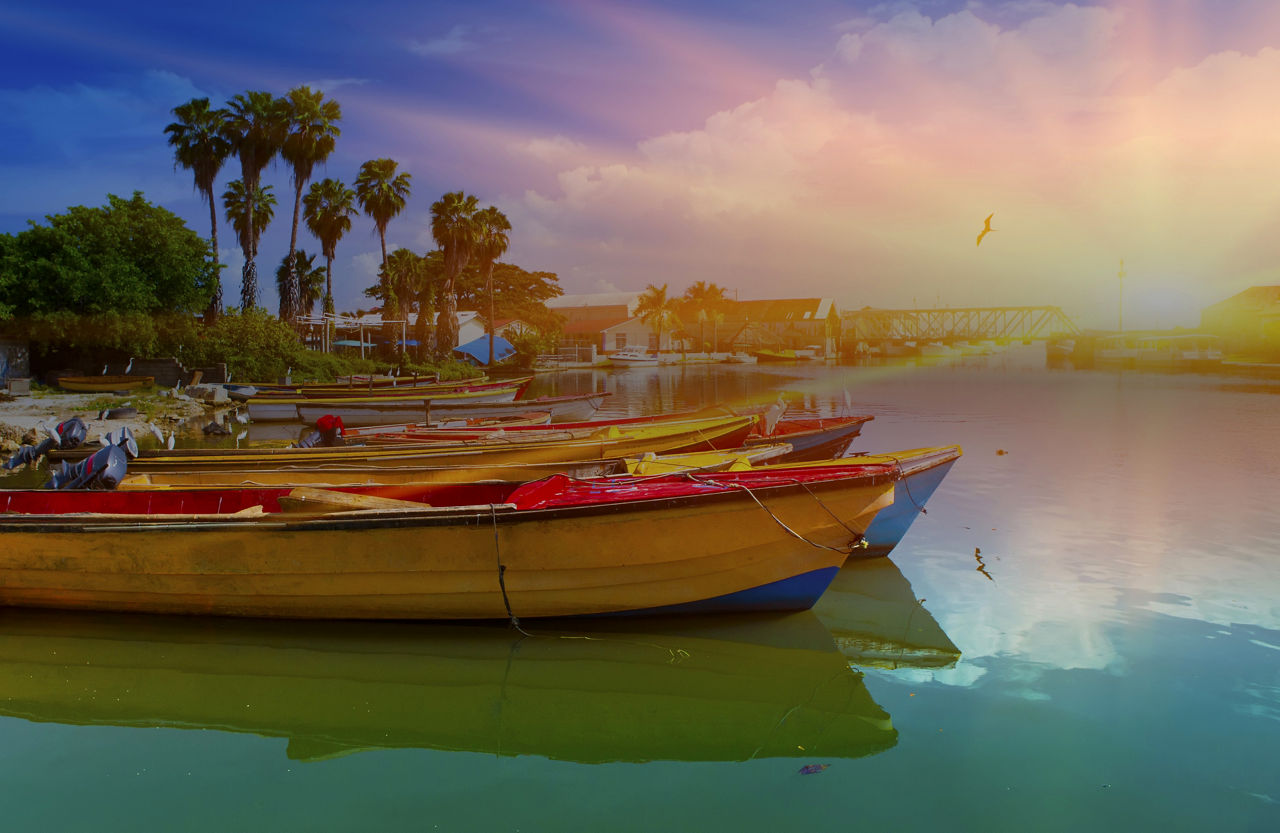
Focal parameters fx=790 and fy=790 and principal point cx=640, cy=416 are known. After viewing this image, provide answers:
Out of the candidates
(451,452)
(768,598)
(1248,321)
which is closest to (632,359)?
(1248,321)

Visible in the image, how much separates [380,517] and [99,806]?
2.47 m

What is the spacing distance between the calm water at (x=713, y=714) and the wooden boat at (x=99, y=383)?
79.3ft

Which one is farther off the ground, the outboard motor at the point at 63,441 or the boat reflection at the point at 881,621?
the outboard motor at the point at 63,441

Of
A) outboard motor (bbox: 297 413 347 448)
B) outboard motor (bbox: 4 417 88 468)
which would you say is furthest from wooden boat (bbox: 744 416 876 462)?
outboard motor (bbox: 4 417 88 468)

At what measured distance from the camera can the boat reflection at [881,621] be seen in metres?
6.52

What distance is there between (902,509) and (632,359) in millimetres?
62075

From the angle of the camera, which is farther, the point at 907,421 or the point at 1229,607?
the point at 907,421

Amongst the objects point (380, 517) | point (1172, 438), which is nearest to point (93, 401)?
point (380, 517)

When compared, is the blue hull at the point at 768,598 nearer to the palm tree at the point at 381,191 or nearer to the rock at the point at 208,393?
the rock at the point at 208,393

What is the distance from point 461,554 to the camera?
6367 mm

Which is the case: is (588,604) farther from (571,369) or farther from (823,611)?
(571,369)

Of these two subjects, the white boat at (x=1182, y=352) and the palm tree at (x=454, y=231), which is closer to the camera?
the palm tree at (x=454, y=231)

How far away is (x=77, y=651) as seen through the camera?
6.63 metres

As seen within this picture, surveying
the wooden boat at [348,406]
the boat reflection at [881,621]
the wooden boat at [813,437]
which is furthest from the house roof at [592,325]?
the boat reflection at [881,621]
